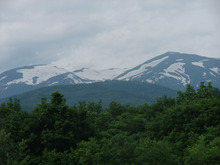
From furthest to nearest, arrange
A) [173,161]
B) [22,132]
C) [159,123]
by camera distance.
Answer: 1. [159,123]
2. [22,132]
3. [173,161]

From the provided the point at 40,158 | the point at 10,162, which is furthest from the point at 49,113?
the point at 10,162

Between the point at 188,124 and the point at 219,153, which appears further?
the point at 188,124

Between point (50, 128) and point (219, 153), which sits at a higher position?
point (50, 128)

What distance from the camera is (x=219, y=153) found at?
32.6 m

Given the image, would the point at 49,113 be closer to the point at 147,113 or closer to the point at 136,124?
the point at 136,124

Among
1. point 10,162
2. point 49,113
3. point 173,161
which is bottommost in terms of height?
point 173,161

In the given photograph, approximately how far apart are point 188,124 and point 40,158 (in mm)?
25839

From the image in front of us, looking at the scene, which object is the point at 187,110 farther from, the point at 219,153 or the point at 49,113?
the point at 49,113

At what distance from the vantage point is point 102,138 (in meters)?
47.5

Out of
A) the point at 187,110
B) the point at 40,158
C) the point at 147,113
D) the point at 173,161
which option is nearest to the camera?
the point at 173,161

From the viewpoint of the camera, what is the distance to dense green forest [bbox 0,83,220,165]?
3453cm

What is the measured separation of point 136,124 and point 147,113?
631 centimetres

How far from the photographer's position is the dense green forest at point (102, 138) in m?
34.5

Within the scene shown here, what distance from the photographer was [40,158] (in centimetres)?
3784
